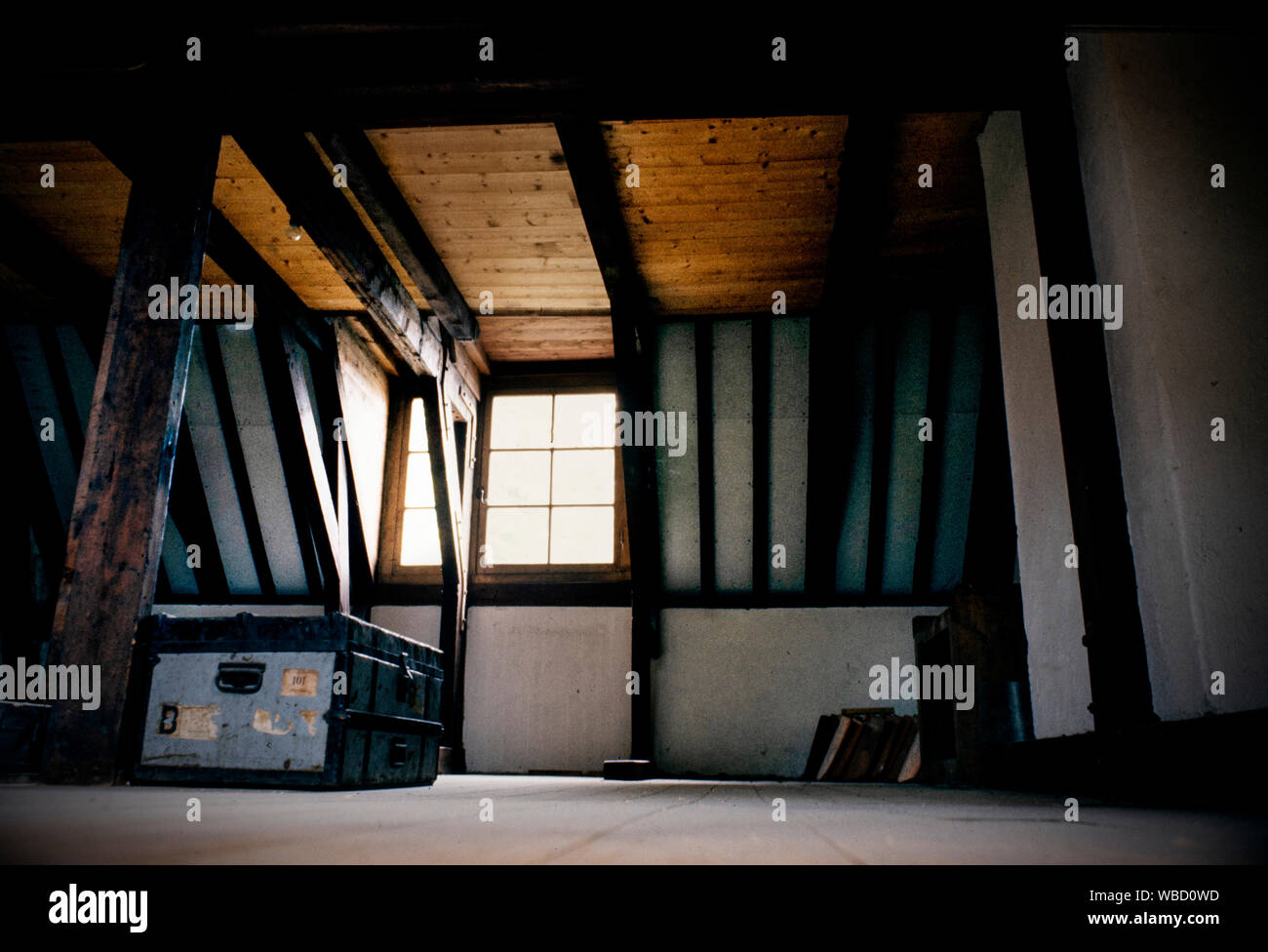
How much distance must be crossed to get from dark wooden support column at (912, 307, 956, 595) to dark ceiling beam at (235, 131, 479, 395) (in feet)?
11.0

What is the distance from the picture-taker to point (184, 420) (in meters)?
5.99

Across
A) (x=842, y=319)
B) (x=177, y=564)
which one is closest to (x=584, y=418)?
(x=842, y=319)

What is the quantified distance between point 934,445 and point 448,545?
3.54 metres

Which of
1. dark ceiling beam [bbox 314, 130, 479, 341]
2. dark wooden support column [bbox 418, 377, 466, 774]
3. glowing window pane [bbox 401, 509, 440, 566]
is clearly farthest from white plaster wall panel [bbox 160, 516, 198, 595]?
dark ceiling beam [bbox 314, 130, 479, 341]

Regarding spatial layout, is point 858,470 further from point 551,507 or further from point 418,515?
point 418,515

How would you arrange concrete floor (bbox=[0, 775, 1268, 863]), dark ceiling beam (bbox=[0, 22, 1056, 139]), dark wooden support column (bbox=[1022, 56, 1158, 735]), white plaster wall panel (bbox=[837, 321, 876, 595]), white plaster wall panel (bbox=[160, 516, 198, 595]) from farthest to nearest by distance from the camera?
white plaster wall panel (bbox=[160, 516, 198, 595]) → white plaster wall panel (bbox=[837, 321, 876, 595]) → dark ceiling beam (bbox=[0, 22, 1056, 139]) → dark wooden support column (bbox=[1022, 56, 1158, 735]) → concrete floor (bbox=[0, 775, 1268, 863])

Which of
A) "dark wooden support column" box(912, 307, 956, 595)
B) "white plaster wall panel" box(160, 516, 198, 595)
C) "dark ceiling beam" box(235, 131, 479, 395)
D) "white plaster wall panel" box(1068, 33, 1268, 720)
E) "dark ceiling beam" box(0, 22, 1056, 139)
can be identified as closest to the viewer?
"white plaster wall panel" box(1068, 33, 1268, 720)

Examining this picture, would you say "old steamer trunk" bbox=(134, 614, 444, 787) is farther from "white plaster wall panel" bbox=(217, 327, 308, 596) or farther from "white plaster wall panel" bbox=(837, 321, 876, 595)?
"white plaster wall panel" bbox=(837, 321, 876, 595)

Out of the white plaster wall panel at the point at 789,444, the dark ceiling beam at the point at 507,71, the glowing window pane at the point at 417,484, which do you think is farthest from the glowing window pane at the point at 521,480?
the dark ceiling beam at the point at 507,71

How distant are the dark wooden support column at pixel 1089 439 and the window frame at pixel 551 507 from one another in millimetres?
3826

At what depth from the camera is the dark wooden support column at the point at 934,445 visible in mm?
5293

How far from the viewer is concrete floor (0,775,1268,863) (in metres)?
0.85

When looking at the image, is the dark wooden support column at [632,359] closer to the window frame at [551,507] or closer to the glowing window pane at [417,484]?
the window frame at [551,507]

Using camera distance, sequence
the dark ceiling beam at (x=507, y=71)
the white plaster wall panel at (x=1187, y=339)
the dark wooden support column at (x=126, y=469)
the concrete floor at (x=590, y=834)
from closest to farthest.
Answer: the concrete floor at (x=590, y=834)
the white plaster wall panel at (x=1187, y=339)
the dark wooden support column at (x=126, y=469)
the dark ceiling beam at (x=507, y=71)
